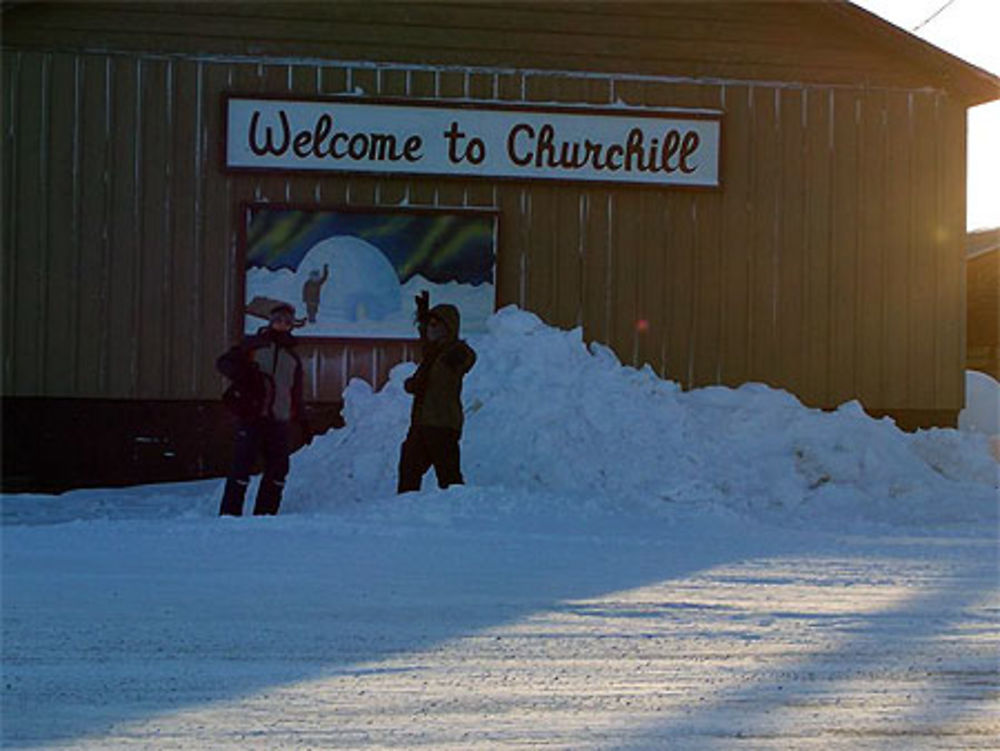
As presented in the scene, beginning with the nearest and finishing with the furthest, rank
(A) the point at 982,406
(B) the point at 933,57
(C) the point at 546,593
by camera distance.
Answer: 1. (C) the point at 546,593
2. (B) the point at 933,57
3. (A) the point at 982,406

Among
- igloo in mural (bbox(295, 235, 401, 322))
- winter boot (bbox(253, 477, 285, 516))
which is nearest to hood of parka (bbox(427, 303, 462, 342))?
winter boot (bbox(253, 477, 285, 516))

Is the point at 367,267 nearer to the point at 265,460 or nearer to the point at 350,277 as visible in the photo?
the point at 350,277

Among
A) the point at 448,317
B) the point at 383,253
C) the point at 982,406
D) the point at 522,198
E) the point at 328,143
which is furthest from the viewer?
the point at 982,406

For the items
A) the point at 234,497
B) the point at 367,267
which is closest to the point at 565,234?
the point at 367,267

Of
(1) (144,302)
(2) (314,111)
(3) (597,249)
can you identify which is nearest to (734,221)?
(3) (597,249)

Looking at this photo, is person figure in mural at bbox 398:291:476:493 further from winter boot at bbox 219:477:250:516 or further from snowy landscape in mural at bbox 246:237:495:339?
snowy landscape in mural at bbox 246:237:495:339

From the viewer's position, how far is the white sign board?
13773 millimetres

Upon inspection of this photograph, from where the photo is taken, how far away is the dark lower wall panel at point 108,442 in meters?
13.3

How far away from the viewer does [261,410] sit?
9.85 m

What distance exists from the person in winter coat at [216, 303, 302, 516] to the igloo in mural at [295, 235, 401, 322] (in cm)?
391

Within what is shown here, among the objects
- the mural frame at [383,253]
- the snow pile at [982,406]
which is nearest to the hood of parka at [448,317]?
the mural frame at [383,253]

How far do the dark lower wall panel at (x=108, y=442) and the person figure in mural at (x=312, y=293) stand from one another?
1361mm

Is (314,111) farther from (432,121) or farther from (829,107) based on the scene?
(829,107)

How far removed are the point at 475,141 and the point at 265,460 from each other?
5448 millimetres
